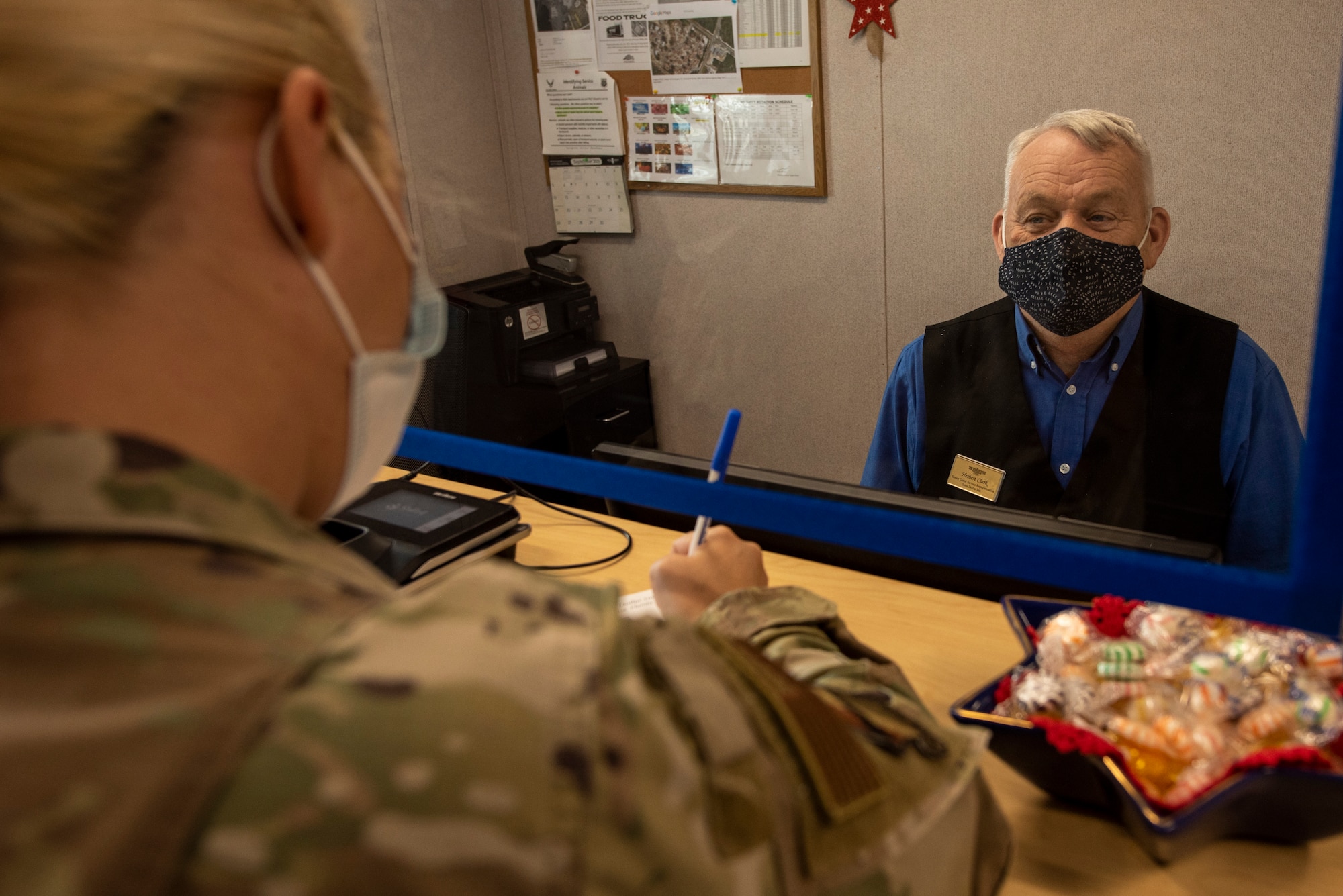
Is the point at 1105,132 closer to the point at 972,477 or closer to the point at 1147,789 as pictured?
the point at 972,477

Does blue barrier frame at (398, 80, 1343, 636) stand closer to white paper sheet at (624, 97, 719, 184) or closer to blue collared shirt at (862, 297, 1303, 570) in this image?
blue collared shirt at (862, 297, 1303, 570)

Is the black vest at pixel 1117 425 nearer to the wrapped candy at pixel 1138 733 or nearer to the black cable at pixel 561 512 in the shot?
the black cable at pixel 561 512

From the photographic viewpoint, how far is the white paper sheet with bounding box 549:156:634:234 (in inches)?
63.5

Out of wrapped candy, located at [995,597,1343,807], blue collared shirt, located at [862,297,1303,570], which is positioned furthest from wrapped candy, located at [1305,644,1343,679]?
blue collared shirt, located at [862,297,1303,570]

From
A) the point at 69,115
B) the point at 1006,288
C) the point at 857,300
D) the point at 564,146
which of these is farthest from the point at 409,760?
the point at 564,146

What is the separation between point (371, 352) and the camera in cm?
50

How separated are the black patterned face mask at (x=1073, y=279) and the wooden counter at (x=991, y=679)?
49 centimetres

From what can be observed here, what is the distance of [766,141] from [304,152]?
117cm

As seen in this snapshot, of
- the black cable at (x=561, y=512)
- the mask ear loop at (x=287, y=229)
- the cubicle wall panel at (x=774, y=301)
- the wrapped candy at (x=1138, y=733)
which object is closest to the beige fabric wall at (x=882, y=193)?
the cubicle wall panel at (x=774, y=301)

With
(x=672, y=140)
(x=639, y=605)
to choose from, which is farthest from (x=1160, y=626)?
(x=672, y=140)

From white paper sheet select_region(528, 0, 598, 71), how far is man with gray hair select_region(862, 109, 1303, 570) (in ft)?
2.29

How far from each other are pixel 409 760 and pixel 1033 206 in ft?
4.18

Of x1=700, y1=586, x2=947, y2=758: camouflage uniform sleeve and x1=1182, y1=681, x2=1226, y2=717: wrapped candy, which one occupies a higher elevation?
x1=700, y1=586, x2=947, y2=758: camouflage uniform sleeve

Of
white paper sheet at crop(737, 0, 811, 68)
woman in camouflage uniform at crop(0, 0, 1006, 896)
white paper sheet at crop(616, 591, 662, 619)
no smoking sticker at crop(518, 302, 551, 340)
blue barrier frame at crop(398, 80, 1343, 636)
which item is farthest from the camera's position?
no smoking sticker at crop(518, 302, 551, 340)
